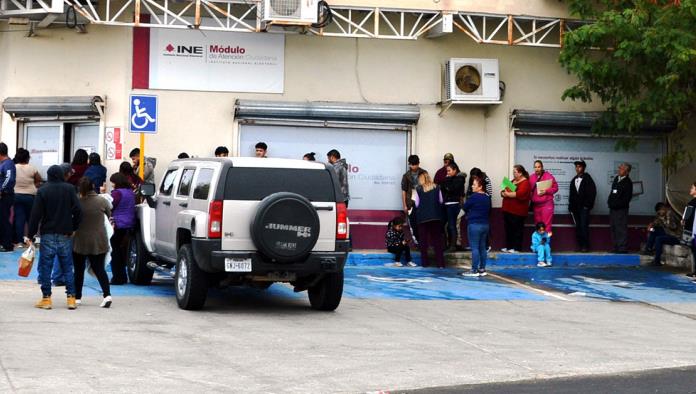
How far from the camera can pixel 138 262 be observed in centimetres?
1725

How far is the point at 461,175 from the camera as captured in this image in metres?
22.7

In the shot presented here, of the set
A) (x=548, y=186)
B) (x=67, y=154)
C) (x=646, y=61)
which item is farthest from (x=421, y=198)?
(x=67, y=154)

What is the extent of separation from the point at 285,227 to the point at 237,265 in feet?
2.49

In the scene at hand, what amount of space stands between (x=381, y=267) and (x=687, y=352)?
9170mm

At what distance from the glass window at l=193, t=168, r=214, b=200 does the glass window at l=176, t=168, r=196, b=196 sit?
34 centimetres

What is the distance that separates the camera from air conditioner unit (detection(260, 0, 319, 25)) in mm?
20938

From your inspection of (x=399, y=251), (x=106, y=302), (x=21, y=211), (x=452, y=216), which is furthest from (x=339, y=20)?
(x=106, y=302)

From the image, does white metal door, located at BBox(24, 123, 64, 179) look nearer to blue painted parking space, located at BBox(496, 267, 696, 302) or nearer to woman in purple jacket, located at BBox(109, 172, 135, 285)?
woman in purple jacket, located at BBox(109, 172, 135, 285)

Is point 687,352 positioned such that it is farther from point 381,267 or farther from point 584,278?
point 381,267

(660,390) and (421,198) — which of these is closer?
(660,390)

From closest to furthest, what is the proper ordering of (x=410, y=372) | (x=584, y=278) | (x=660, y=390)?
1. (x=660, y=390)
2. (x=410, y=372)
3. (x=584, y=278)

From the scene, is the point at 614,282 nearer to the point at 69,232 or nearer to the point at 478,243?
the point at 478,243

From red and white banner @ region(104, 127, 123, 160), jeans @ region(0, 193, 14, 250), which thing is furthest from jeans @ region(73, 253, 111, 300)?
red and white banner @ region(104, 127, 123, 160)

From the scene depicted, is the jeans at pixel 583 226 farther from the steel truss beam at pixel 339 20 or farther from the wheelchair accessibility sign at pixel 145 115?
the wheelchair accessibility sign at pixel 145 115
